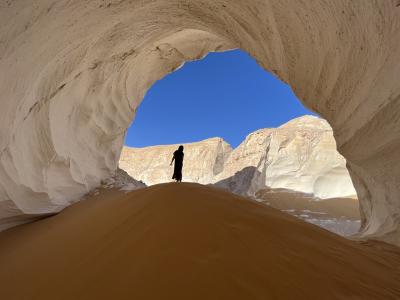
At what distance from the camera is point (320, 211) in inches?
385

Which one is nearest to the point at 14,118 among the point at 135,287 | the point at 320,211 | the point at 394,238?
the point at 135,287

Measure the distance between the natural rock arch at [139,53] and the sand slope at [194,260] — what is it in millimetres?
1608

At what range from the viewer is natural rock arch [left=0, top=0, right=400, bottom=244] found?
2.90 m

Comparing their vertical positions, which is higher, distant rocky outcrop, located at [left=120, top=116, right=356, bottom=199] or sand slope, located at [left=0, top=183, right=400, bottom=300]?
distant rocky outcrop, located at [left=120, top=116, right=356, bottom=199]

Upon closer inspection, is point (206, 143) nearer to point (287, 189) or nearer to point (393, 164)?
point (287, 189)

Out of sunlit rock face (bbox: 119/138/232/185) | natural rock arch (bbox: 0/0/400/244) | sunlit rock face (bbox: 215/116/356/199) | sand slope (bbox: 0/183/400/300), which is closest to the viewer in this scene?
sand slope (bbox: 0/183/400/300)

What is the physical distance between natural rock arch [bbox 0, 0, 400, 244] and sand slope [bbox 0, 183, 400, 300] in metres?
1.61

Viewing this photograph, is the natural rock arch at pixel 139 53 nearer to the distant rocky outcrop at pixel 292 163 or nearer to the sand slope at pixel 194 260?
the sand slope at pixel 194 260

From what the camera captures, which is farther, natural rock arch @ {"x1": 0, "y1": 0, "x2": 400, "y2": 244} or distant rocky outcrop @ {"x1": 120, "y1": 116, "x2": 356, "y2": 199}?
distant rocky outcrop @ {"x1": 120, "y1": 116, "x2": 356, "y2": 199}

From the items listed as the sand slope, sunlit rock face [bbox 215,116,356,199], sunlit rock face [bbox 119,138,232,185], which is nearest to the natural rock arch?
the sand slope

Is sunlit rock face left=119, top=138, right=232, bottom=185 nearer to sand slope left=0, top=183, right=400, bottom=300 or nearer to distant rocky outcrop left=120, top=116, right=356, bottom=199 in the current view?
distant rocky outcrop left=120, top=116, right=356, bottom=199

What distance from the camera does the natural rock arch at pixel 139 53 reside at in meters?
2.90

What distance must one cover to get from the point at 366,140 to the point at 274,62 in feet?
8.00

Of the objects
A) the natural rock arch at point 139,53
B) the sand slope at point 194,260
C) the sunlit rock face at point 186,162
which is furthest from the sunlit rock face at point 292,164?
the sand slope at point 194,260
